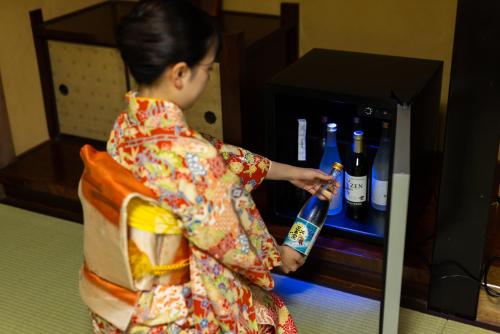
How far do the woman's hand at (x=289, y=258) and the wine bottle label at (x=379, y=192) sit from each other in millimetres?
389

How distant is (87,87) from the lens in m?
2.33

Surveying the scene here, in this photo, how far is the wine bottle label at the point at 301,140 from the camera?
177 cm

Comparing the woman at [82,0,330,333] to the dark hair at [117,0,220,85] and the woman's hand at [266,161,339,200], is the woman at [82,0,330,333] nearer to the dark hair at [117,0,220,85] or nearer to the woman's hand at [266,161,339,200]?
the dark hair at [117,0,220,85]

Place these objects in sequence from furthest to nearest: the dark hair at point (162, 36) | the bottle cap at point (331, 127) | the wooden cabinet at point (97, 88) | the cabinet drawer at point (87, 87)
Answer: the cabinet drawer at point (87, 87)
the wooden cabinet at point (97, 88)
the bottle cap at point (331, 127)
the dark hair at point (162, 36)

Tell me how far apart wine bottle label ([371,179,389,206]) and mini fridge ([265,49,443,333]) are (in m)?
0.04

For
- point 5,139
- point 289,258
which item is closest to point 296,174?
point 289,258

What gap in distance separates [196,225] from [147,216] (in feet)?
0.28

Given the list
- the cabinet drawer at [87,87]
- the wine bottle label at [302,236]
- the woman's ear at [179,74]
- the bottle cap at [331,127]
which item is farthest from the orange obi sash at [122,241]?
the cabinet drawer at [87,87]

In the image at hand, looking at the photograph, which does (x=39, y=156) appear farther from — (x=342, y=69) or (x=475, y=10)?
(x=475, y=10)

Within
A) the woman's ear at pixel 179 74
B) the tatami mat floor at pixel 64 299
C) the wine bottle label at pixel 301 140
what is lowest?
the tatami mat floor at pixel 64 299

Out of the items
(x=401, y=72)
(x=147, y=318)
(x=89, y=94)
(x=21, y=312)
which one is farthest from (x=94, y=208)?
(x=89, y=94)

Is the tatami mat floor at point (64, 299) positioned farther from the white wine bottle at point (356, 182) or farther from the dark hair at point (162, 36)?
the dark hair at point (162, 36)

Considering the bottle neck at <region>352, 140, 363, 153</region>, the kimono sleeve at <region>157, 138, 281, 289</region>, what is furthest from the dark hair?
the bottle neck at <region>352, 140, 363, 153</region>

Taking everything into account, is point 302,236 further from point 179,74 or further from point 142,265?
point 179,74
